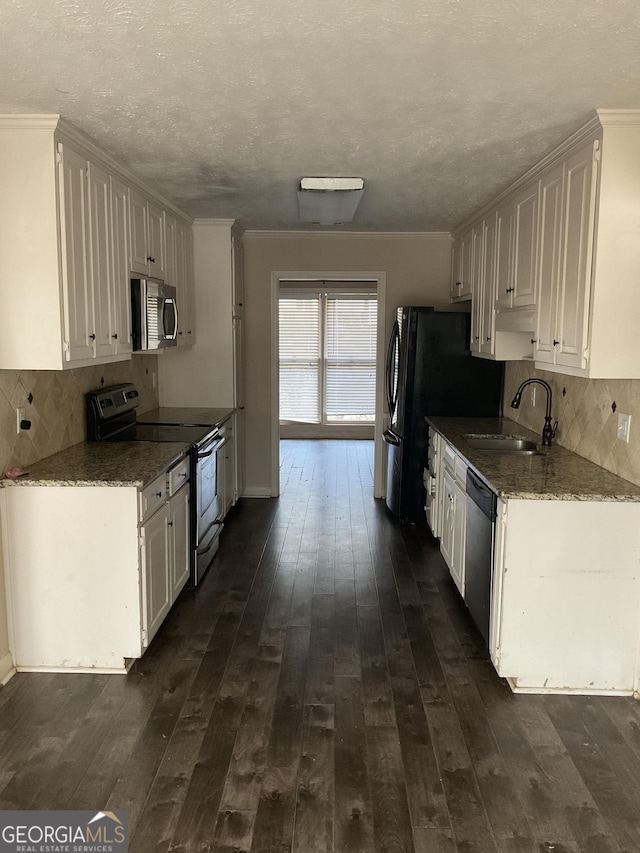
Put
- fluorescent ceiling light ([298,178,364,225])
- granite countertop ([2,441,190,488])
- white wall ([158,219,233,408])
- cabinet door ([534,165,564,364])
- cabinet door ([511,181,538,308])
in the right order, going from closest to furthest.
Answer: granite countertop ([2,441,190,488]), cabinet door ([534,165,564,364]), cabinet door ([511,181,538,308]), fluorescent ceiling light ([298,178,364,225]), white wall ([158,219,233,408])

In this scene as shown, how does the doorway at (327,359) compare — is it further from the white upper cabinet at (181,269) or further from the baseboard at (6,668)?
the baseboard at (6,668)

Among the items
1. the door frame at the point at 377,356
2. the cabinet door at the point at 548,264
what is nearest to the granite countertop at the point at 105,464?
the cabinet door at the point at 548,264

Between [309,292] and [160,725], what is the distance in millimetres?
7427

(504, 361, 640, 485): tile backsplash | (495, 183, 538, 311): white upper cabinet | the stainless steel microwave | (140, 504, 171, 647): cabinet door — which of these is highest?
(495, 183, 538, 311): white upper cabinet

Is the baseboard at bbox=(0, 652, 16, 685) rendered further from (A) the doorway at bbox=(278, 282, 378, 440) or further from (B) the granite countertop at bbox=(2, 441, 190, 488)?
(A) the doorway at bbox=(278, 282, 378, 440)

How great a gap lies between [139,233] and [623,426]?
285cm

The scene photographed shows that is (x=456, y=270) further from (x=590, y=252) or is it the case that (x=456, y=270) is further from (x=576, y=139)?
(x=590, y=252)

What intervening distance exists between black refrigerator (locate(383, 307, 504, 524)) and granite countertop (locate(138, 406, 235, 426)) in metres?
1.44

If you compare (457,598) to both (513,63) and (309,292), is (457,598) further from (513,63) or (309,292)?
(309,292)

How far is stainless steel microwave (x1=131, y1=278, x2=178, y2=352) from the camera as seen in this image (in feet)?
12.4

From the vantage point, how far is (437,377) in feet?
16.8

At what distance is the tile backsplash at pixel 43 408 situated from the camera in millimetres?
2959

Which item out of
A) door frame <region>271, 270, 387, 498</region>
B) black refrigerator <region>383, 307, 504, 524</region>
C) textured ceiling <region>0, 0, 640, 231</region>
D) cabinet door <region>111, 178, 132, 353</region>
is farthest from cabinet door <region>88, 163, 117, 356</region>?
door frame <region>271, 270, 387, 498</region>
